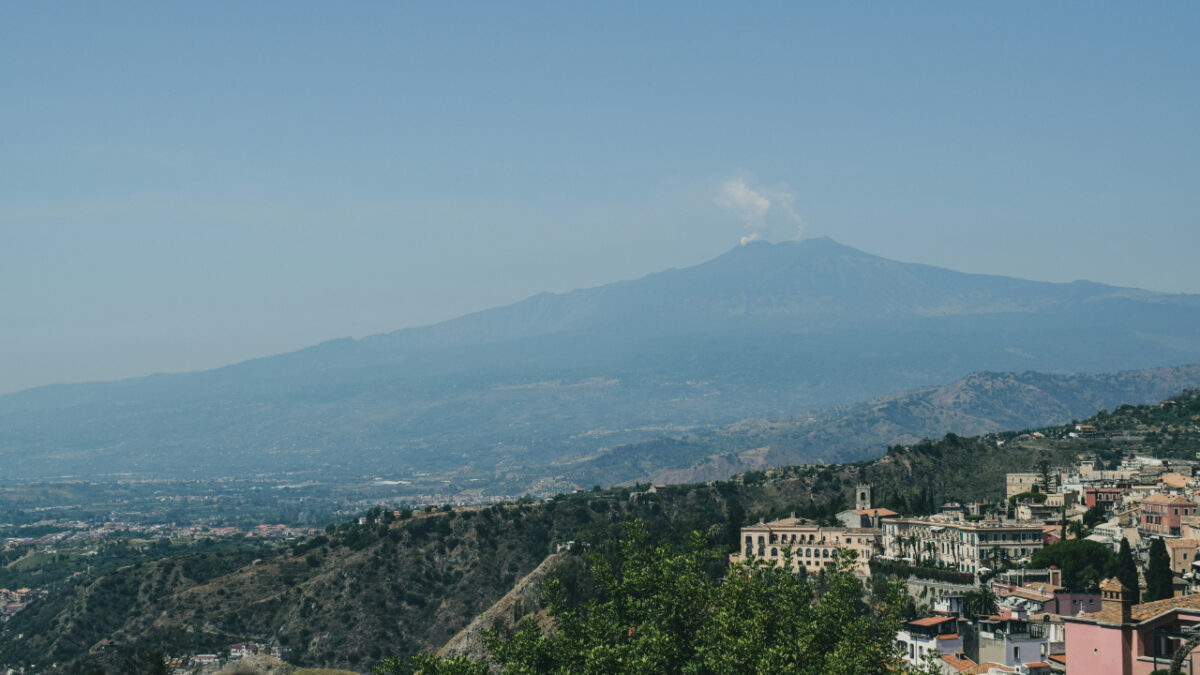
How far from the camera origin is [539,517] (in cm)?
12200

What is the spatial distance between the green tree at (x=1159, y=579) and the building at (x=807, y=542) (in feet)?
71.7

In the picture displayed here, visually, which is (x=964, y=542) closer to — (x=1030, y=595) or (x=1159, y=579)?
(x=1030, y=595)

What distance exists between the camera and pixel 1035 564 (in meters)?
69.4

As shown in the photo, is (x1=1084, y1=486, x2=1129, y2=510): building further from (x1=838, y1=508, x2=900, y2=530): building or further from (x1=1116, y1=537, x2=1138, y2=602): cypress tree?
(x1=1116, y1=537, x2=1138, y2=602): cypress tree

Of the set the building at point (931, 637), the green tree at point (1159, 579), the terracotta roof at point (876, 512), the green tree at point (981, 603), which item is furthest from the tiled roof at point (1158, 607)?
the terracotta roof at point (876, 512)

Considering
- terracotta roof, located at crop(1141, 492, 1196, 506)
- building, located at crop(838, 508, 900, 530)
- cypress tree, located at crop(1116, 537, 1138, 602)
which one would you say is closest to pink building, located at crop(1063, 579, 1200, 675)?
cypress tree, located at crop(1116, 537, 1138, 602)

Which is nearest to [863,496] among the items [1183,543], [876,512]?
[876,512]

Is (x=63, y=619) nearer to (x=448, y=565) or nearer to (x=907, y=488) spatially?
(x=448, y=565)

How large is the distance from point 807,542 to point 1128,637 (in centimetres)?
5022

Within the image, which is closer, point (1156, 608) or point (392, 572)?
point (1156, 608)

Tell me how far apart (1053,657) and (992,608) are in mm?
9621

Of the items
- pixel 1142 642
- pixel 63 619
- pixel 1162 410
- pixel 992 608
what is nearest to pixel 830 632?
pixel 1142 642

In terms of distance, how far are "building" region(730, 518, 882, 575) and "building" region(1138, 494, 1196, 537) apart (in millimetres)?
15047

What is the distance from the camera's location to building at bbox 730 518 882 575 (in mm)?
82562
